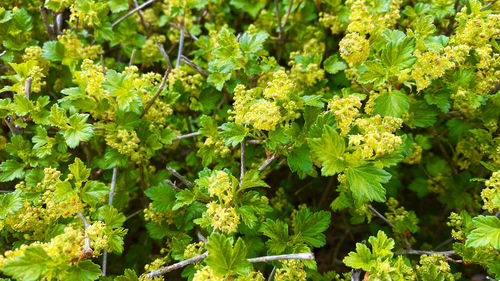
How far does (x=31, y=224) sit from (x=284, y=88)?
61.2 inches

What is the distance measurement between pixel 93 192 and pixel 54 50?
1.28m

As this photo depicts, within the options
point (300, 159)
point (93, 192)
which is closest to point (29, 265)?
point (93, 192)

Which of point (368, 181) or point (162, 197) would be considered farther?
point (162, 197)

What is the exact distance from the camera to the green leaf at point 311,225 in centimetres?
236

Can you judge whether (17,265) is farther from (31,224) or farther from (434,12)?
(434,12)

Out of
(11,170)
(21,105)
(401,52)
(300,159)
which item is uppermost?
(401,52)

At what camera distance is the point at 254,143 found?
268 centimetres

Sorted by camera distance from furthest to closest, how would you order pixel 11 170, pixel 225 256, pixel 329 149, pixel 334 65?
pixel 334 65 → pixel 11 170 → pixel 329 149 → pixel 225 256

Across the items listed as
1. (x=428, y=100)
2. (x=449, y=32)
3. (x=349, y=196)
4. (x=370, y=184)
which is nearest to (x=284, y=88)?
(x=370, y=184)

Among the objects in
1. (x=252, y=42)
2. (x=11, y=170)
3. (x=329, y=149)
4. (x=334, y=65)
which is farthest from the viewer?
(x=334, y=65)

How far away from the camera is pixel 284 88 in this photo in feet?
7.28

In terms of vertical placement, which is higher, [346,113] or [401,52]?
[401,52]

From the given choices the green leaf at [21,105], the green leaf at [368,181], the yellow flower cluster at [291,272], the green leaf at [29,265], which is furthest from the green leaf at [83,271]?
the green leaf at [368,181]

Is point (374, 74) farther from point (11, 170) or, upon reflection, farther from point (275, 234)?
point (11, 170)
